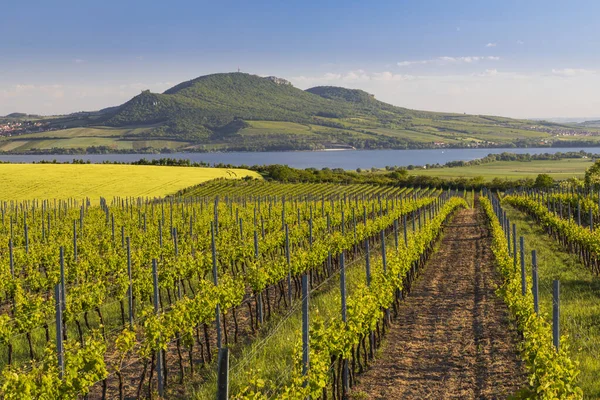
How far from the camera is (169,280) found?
14727 mm

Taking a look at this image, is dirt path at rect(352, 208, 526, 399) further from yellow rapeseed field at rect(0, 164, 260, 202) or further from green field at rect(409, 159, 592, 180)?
green field at rect(409, 159, 592, 180)

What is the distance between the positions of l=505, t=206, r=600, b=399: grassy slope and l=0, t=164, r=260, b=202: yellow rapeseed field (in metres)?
46.8

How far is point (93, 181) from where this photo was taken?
6631 centimetres

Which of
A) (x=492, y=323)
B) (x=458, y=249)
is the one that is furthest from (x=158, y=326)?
(x=458, y=249)

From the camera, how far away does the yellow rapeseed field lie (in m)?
59.2

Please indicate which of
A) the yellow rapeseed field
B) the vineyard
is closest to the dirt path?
the vineyard

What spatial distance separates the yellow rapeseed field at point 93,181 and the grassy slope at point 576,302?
153ft

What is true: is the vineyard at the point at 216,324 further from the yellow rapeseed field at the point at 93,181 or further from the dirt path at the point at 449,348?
the yellow rapeseed field at the point at 93,181

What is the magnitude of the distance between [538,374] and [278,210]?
28.0 metres

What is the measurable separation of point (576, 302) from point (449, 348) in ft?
16.1

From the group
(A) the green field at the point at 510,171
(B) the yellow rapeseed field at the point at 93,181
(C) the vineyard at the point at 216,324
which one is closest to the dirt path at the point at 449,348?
(C) the vineyard at the point at 216,324

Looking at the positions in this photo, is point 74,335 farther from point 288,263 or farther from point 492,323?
point 492,323

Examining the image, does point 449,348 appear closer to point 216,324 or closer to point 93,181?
point 216,324

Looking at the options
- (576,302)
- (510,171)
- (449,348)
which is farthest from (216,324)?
(510,171)
